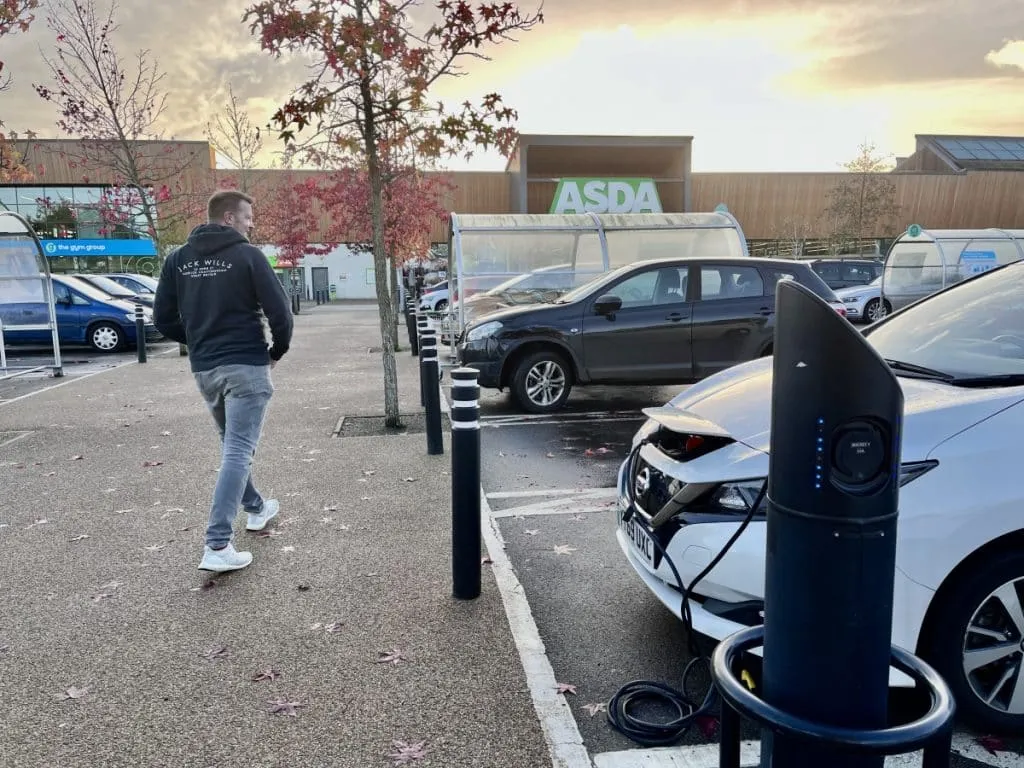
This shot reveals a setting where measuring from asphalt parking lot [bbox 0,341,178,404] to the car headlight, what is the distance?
6.53 meters

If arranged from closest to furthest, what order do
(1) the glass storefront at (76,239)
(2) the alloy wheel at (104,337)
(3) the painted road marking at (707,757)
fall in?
(3) the painted road marking at (707,757) < (2) the alloy wheel at (104,337) < (1) the glass storefront at (76,239)

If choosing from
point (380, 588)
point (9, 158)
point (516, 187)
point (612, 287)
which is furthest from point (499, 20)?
point (516, 187)

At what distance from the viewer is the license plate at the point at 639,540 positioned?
10.1 ft

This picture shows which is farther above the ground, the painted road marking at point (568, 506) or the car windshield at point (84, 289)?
the car windshield at point (84, 289)

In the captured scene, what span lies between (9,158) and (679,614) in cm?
1101

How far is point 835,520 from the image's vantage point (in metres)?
1.35

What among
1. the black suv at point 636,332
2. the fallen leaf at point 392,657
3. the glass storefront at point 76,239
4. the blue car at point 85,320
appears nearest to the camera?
the fallen leaf at point 392,657

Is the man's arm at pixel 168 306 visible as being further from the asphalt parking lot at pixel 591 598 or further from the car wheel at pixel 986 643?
the car wheel at pixel 986 643

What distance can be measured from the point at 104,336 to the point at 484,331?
36.0 feet

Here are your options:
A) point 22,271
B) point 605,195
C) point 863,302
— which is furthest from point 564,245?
point 605,195

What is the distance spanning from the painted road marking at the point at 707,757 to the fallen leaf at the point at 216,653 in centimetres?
172

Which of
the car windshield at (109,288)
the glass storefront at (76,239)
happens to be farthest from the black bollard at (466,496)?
the glass storefront at (76,239)

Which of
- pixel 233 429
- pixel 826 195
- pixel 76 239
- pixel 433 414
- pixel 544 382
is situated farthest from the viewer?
pixel 826 195

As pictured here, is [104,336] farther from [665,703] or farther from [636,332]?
[665,703]
